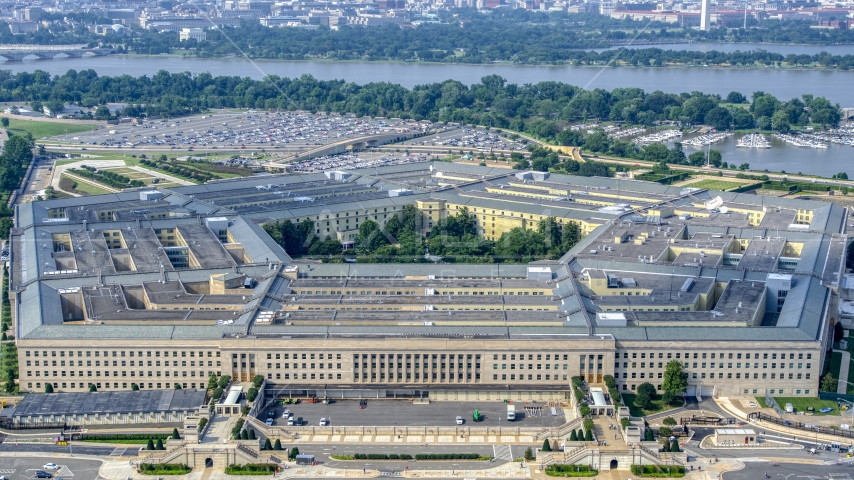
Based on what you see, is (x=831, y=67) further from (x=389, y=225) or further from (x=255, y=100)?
(x=389, y=225)

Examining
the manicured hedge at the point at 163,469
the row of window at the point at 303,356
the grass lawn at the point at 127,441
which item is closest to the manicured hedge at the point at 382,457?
the manicured hedge at the point at 163,469

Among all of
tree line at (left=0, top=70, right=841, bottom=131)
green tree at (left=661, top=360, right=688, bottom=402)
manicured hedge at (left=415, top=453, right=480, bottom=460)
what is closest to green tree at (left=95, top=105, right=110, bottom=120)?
tree line at (left=0, top=70, right=841, bottom=131)

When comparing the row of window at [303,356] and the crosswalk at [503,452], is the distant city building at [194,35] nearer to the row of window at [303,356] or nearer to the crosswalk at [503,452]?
the row of window at [303,356]

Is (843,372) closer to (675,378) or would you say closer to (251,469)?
(675,378)

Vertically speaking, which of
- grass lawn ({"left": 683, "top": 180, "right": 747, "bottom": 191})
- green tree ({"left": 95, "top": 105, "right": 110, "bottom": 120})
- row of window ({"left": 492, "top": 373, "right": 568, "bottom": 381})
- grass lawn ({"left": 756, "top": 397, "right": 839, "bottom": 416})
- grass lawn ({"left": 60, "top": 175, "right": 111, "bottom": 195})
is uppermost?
green tree ({"left": 95, "top": 105, "right": 110, "bottom": 120})

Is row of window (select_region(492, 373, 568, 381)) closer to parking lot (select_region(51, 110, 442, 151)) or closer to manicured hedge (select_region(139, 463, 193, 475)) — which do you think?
manicured hedge (select_region(139, 463, 193, 475))

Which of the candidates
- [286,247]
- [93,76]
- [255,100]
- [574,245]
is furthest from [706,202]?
[93,76]
